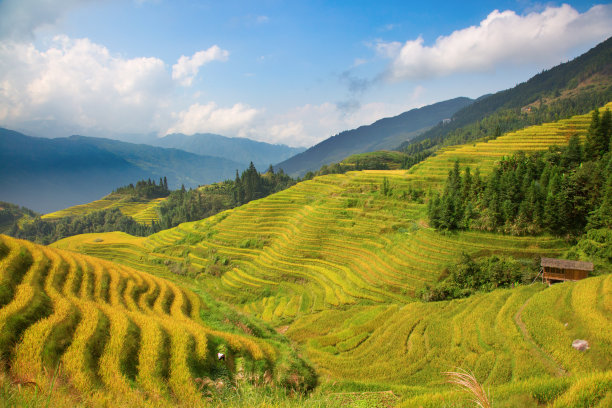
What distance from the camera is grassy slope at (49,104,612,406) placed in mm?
11391

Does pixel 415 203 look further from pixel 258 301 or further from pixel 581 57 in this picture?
pixel 581 57

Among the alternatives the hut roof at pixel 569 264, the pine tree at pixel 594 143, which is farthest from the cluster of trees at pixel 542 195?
the hut roof at pixel 569 264

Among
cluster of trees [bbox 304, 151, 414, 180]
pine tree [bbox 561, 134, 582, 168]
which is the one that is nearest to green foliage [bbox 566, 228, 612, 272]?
pine tree [bbox 561, 134, 582, 168]

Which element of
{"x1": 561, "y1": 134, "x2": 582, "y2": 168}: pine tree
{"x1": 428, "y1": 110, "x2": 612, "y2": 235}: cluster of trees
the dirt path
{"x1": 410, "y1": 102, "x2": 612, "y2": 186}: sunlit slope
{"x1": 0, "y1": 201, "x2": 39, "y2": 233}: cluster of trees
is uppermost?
{"x1": 0, "y1": 201, "x2": 39, "y2": 233}: cluster of trees

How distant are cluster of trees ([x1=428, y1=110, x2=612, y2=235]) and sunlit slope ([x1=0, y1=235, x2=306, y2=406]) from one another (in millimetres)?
23737

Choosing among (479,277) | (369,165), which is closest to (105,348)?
(479,277)

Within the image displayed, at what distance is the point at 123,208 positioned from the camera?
122 meters

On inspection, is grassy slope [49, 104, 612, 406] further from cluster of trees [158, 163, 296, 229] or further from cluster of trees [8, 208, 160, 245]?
cluster of trees [8, 208, 160, 245]

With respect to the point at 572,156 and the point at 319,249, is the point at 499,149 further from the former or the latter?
the point at 319,249

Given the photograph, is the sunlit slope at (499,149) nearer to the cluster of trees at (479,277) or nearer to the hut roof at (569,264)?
the cluster of trees at (479,277)

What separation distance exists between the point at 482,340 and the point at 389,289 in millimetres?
10562

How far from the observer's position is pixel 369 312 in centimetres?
2084

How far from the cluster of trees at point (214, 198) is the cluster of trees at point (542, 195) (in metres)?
78.1

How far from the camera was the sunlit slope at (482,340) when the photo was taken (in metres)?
11.0
